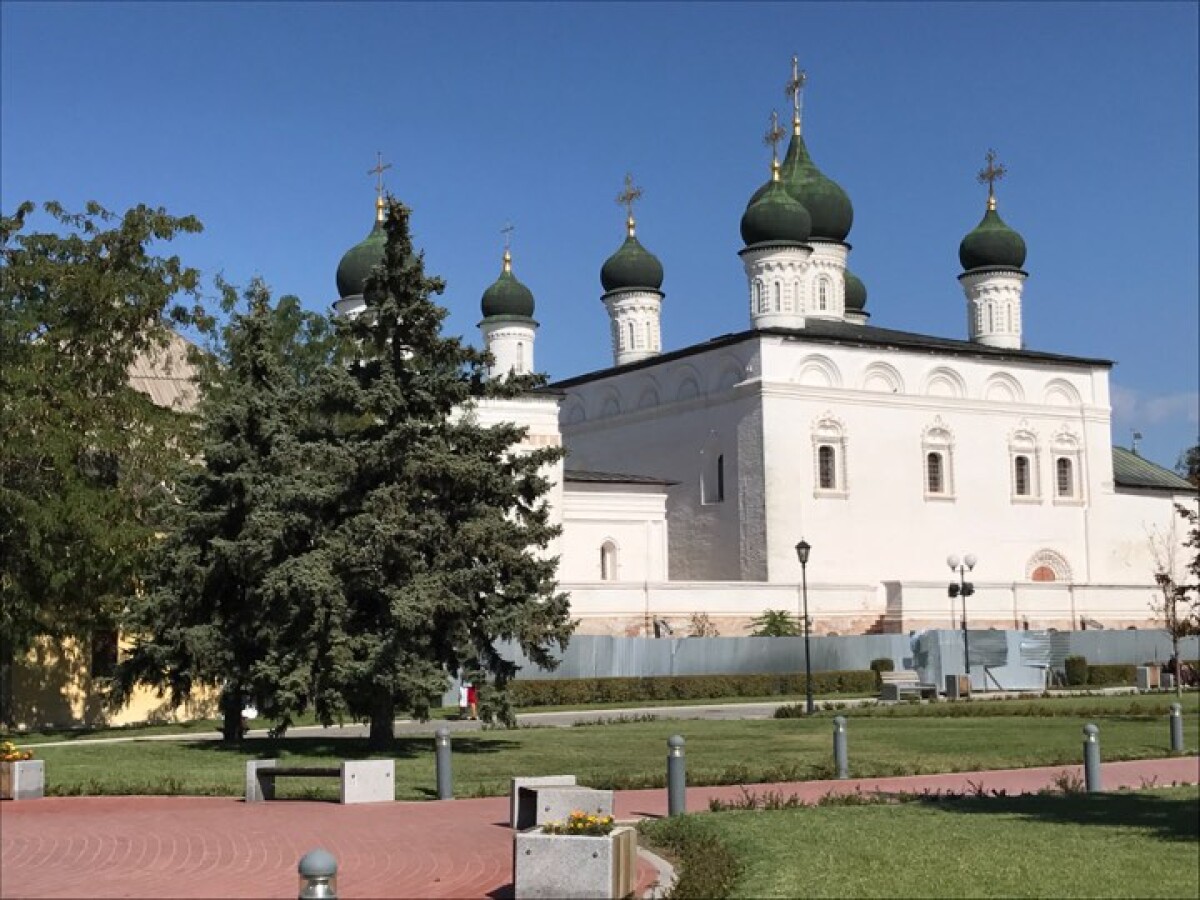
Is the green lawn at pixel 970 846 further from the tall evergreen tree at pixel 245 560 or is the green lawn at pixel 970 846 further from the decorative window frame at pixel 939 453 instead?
the decorative window frame at pixel 939 453

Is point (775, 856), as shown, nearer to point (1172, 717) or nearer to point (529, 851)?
point (529, 851)

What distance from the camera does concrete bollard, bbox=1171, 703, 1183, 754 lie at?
1796 cm

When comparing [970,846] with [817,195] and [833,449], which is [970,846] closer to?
[833,449]

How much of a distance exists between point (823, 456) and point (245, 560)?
33320 millimetres

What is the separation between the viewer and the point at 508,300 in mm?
58656

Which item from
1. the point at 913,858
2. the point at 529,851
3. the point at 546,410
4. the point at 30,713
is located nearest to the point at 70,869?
the point at 529,851

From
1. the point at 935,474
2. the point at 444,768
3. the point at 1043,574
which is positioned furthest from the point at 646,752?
the point at 1043,574

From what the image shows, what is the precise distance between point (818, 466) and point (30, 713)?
29.2 metres

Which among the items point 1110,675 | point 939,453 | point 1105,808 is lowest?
point 1105,808

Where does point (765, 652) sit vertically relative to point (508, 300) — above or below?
below

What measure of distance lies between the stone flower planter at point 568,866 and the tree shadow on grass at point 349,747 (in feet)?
37.3

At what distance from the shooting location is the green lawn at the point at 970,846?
9969 mm

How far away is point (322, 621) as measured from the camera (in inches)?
862

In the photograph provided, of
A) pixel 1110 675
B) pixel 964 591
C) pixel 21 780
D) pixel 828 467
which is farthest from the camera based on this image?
pixel 828 467
